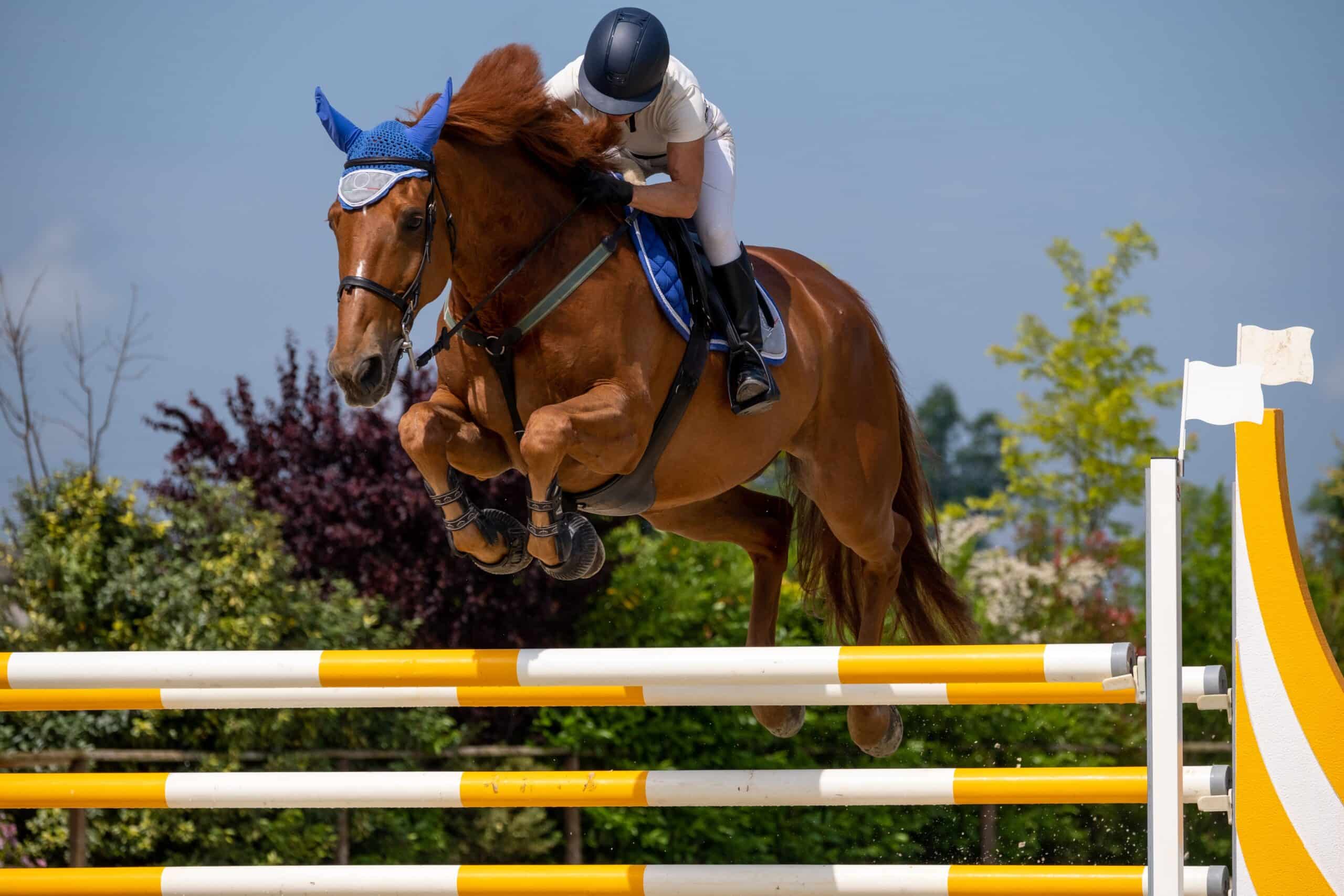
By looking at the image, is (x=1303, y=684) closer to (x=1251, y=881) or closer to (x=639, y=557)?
(x=1251, y=881)

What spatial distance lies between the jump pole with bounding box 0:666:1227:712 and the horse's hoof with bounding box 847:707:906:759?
892mm

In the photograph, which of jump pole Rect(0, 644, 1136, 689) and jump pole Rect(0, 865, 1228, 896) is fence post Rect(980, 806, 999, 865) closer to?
jump pole Rect(0, 865, 1228, 896)

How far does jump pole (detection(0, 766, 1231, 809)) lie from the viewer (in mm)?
2730

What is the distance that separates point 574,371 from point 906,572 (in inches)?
61.8

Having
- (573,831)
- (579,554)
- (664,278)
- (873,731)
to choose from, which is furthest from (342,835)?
(664,278)

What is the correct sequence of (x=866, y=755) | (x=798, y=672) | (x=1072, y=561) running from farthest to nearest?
(x=1072, y=561), (x=866, y=755), (x=798, y=672)

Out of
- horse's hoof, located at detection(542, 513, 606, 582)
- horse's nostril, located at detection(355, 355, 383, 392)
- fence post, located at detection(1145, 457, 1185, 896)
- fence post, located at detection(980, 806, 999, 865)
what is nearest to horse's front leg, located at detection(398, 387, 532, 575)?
horse's hoof, located at detection(542, 513, 606, 582)

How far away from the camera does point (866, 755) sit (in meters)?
7.34

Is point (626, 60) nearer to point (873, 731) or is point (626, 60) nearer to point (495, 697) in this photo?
point (495, 697)

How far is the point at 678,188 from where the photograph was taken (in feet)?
11.0

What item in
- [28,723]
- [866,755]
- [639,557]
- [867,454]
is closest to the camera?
[867,454]

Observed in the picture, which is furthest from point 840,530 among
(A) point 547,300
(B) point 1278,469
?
(B) point 1278,469

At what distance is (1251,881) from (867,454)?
204 centimetres

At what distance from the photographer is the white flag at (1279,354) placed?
222 cm
